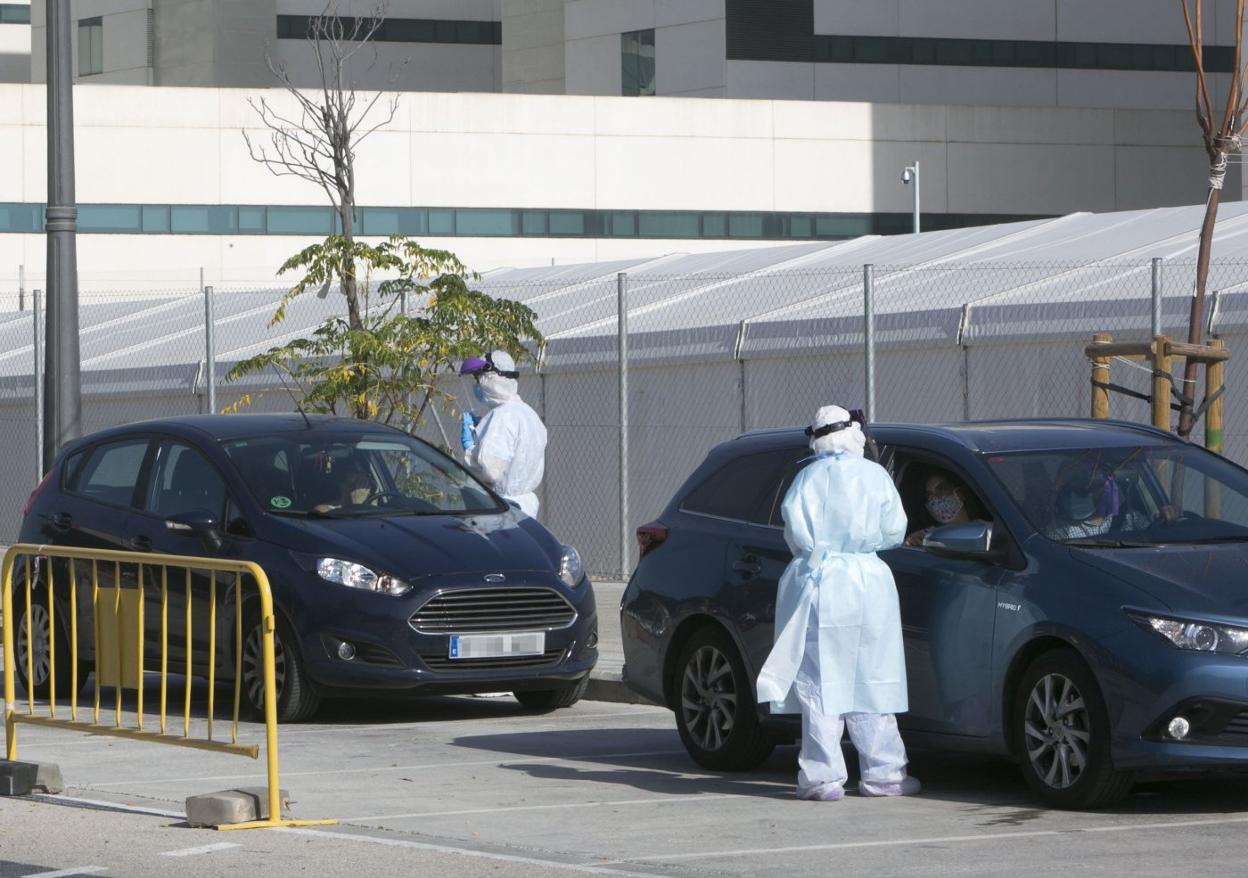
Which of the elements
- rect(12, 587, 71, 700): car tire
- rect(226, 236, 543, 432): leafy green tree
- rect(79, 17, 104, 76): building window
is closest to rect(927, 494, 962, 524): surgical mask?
rect(12, 587, 71, 700): car tire

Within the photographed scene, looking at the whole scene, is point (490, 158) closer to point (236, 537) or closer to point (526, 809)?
point (236, 537)

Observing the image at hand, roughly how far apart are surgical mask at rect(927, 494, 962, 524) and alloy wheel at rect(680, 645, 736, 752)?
1.21m

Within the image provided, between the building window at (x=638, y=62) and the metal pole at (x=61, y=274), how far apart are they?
41.8 meters

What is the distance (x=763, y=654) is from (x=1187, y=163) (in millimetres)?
50188

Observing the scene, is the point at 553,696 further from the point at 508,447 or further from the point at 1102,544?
the point at 1102,544

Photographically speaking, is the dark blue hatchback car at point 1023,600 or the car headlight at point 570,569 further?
the car headlight at point 570,569

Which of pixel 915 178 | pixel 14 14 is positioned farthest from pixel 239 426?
pixel 14 14

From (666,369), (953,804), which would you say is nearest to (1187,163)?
(666,369)

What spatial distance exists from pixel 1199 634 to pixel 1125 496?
1099 millimetres

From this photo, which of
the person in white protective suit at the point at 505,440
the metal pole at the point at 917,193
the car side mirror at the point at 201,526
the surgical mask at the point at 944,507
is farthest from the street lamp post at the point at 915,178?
the surgical mask at the point at 944,507

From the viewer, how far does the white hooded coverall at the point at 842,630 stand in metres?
8.87

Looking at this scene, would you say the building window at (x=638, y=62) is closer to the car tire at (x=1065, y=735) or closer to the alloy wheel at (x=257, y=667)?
the alloy wheel at (x=257, y=667)

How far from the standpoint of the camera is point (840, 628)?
29.2ft

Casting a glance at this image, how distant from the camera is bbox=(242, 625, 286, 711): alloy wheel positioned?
38.1ft
